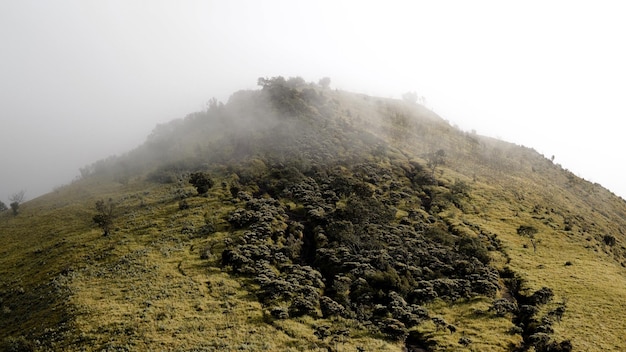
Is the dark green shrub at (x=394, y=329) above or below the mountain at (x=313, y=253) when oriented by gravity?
below

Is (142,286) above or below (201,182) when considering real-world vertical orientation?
below

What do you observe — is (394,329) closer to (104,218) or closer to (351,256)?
(351,256)

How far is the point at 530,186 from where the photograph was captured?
111625mm

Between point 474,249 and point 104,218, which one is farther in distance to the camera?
point 104,218

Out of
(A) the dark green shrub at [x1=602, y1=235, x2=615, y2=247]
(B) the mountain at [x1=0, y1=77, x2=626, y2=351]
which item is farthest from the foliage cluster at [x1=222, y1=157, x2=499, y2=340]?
→ (A) the dark green shrub at [x1=602, y1=235, x2=615, y2=247]

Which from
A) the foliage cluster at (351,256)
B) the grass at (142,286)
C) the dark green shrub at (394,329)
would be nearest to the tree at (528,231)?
the foliage cluster at (351,256)

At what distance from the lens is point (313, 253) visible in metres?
68.6

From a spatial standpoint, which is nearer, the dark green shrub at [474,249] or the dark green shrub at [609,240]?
the dark green shrub at [474,249]

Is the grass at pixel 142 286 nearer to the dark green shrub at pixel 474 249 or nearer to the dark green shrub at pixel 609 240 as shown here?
the dark green shrub at pixel 474 249

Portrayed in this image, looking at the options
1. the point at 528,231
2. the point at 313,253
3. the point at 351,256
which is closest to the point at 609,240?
the point at 528,231

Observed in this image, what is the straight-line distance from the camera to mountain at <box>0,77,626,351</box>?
160ft

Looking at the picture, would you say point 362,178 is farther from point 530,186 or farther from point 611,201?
point 611,201

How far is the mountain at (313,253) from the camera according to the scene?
48812 mm

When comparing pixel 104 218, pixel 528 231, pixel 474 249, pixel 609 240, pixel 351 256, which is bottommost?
pixel 609 240
